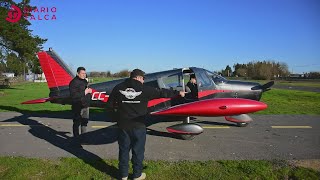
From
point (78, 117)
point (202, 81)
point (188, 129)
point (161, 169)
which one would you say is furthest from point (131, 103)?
point (202, 81)

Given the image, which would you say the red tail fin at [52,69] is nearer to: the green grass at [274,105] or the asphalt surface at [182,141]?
the asphalt surface at [182,141]

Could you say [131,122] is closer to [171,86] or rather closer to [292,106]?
[171,86]

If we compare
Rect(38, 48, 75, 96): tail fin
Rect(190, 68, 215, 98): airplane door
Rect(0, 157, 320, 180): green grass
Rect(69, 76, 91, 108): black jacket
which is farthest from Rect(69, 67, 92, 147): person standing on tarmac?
Rect(190, 68, 215, 98): airplane door

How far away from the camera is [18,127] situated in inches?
425

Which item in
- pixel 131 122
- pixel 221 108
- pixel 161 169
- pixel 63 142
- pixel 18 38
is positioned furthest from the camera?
pixel 18 38

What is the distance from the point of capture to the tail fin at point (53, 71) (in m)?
10.6

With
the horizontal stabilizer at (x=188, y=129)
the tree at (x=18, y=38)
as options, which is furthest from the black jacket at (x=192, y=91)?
the tree at (x=18, y=38)

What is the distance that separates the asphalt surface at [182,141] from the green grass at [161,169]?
53 cm

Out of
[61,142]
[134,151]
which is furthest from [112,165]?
[61,142]

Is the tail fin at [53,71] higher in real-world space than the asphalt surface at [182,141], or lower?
higher

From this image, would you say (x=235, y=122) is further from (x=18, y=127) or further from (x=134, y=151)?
(x=18, y=127)

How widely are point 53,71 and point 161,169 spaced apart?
662 cm

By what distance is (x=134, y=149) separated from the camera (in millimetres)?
5418

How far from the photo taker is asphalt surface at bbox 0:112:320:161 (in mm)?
7172
